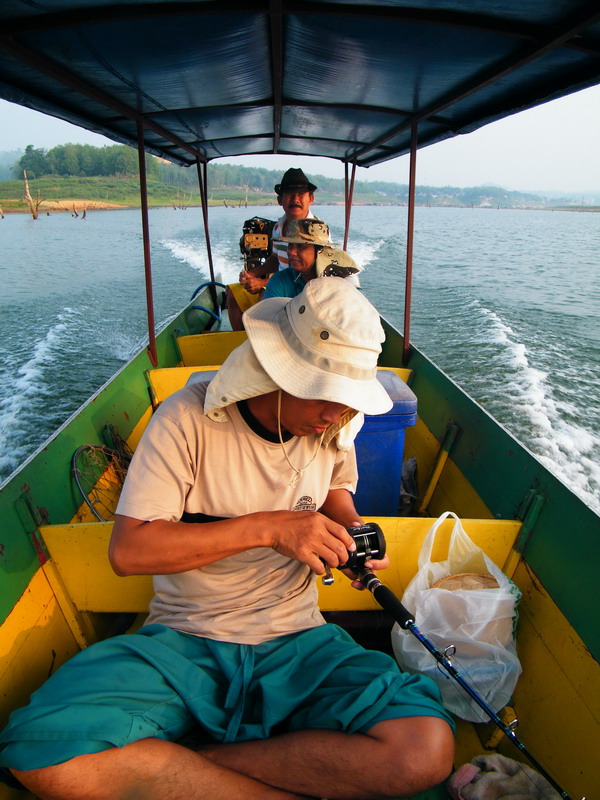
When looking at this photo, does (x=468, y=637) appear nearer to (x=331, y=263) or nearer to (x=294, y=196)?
(x=331, y=263)

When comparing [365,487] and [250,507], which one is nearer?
[250,507]

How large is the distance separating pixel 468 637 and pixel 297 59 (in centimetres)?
333

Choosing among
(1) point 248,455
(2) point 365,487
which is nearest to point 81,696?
(1) point 248,455

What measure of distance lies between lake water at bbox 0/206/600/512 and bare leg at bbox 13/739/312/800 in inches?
190

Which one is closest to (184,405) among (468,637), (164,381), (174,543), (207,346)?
(174,543)

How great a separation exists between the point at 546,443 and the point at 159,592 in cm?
607

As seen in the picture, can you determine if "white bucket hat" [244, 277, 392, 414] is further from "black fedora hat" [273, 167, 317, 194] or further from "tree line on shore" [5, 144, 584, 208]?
"tree line on shore" [5, 144, 584, 208]

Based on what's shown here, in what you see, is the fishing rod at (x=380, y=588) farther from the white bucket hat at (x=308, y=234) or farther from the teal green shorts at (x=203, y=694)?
the white bucket hat at (x=308, y=234)

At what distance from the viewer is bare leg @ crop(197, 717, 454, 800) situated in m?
1.40

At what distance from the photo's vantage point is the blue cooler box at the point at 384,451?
2812mm

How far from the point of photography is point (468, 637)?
6.58 ft

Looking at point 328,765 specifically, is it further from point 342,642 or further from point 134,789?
point 134,789

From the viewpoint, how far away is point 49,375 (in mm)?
8742

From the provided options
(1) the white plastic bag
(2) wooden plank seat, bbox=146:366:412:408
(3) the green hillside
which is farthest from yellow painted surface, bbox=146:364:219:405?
(3) the green hillside
